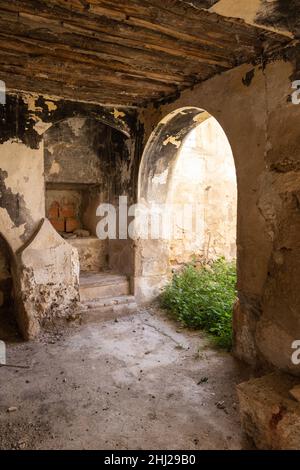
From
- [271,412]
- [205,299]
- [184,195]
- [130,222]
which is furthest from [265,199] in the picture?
[184,195]

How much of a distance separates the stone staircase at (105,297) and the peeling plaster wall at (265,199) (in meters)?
1.86

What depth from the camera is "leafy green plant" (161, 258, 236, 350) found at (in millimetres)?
4156

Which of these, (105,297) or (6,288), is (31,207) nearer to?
(6,288)

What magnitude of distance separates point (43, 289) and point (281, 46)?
3456 millimetres

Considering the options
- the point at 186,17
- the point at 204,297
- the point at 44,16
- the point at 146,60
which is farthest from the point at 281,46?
the point at 204,297

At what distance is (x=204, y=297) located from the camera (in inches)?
184

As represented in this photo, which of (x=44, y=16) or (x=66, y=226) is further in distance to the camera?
(x=66, y=226)

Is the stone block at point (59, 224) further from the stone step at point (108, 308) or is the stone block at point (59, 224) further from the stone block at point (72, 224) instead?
the stone step at point (108, 308)

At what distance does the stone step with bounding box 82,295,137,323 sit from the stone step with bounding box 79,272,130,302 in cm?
8

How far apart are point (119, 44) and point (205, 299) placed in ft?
10.4

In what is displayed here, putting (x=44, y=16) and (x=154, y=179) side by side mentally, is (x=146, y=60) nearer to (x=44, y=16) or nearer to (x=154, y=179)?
(x=44, y=16)

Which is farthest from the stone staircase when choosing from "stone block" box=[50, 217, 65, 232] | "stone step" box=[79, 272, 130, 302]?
"stone block" box=[50, 217, 65, 232]

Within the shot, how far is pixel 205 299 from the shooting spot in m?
4.63

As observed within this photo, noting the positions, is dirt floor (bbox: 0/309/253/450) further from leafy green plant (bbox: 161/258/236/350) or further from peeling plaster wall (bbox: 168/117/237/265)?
peeling plaster wall (bbox: 168/117/237/265)
